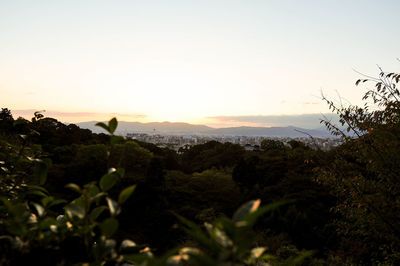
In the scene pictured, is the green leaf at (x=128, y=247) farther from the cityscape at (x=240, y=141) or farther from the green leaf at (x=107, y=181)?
the cityscape at (x=240, y=141)

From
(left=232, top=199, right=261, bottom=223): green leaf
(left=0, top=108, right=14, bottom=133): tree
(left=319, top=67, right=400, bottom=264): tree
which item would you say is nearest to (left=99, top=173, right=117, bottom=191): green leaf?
(left=232, top=199, right=261, bottom=223): green leaf

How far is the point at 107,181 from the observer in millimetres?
1094

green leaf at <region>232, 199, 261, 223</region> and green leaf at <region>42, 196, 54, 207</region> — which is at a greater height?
green leaf at <region>232, 199, 261, 223</region>

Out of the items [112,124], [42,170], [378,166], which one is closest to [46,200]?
[42,170]

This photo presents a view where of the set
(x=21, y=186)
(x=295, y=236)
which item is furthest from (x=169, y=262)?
(x=295, y=236)

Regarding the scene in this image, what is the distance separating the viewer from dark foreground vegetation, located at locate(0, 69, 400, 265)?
980mm

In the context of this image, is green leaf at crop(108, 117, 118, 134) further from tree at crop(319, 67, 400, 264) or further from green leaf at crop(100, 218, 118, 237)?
tree at crop(319, 67, 400, 264)

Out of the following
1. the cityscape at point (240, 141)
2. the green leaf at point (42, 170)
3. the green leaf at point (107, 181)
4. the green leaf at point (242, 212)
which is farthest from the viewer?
the cityscape at point (240, 141)

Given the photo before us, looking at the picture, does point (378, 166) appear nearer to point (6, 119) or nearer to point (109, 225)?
point (109, 225)

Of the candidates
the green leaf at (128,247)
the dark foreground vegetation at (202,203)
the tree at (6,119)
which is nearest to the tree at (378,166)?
the dark foreground vegetation at (202,203)

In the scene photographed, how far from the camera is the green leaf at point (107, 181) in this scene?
3.54 ft

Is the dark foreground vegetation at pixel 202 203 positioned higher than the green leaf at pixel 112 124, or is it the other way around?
the green leaf at pixel 112 124

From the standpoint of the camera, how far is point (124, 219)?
18.1 m

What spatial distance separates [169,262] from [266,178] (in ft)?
71.6
